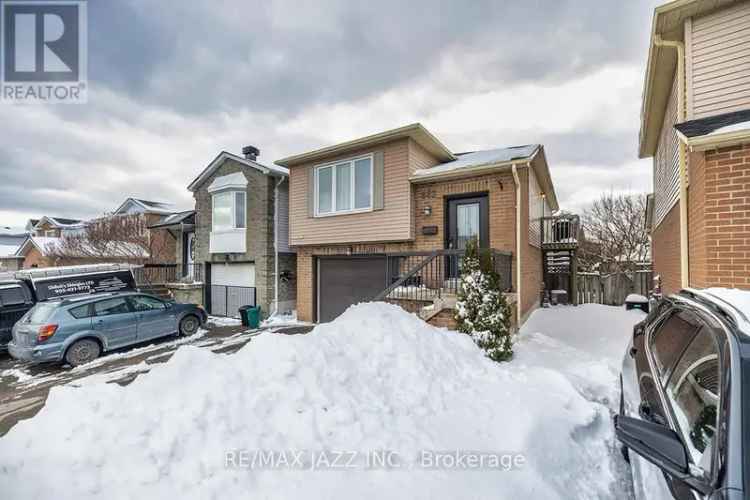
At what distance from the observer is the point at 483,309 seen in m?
5.60

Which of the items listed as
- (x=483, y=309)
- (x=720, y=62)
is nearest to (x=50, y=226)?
(x=483, y=309)

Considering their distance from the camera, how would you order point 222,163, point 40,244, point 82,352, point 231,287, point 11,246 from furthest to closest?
point 11,246 → point 40,244 → point 222,163 → point 231,287 → point 82,352

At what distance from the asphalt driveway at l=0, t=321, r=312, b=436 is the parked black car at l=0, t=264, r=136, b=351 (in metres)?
1.28

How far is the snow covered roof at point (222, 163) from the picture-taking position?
12.7 meters

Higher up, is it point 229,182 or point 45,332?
point 229,182

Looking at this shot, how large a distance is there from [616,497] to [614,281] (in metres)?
13.3

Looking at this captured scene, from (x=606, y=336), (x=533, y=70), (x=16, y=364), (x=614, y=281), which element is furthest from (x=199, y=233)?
(x=614, y=281)

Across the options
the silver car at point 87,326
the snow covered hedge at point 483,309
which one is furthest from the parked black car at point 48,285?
the snow covered hedge at point 483,309

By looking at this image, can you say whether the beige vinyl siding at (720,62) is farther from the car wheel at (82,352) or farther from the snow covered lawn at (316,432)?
the car wheel at (82,352)

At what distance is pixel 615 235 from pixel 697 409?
23938 mm

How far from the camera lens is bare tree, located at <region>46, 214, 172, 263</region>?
1864cm

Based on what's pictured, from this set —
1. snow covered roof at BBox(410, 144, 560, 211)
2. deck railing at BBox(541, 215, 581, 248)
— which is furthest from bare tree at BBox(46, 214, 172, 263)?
deck railing at BBox(541, 215, 581, 248)

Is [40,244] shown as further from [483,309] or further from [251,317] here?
[483,309]

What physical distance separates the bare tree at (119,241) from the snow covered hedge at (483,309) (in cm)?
1977
